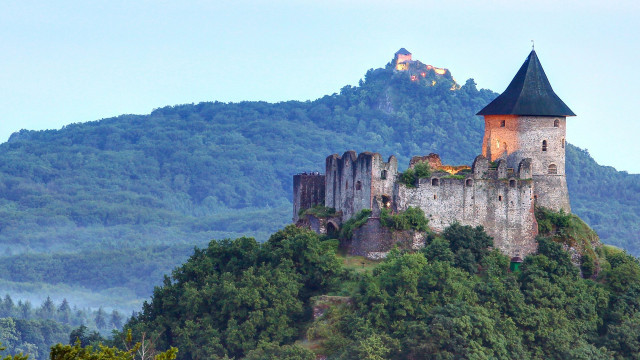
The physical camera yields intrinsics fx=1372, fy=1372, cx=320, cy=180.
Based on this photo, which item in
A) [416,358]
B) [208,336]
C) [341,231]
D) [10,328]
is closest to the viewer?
[416,358]

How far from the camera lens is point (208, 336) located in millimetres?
71250

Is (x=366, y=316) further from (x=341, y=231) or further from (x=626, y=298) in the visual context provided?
(x=626, y=298)

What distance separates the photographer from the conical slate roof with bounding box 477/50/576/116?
75750mm

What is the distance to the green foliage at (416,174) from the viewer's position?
241 ft

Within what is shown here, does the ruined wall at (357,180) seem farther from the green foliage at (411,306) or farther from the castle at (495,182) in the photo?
the green foliage at (411,306)

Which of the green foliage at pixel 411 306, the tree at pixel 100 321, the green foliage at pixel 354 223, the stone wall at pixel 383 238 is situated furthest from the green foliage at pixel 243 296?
the tree at pixel 100 321

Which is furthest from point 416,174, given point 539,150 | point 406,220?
point 539,150

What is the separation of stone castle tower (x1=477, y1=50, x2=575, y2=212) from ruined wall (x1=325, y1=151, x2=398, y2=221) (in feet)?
20.6

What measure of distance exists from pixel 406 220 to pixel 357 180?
13.1 ft

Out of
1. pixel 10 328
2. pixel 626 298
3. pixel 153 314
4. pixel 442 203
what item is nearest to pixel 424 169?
pixel 442 203

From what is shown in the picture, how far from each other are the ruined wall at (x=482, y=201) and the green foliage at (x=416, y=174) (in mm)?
297

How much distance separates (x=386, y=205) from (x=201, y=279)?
1129 cm

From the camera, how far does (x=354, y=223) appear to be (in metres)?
74.9

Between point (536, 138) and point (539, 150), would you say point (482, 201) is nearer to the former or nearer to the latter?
point (539, 150)
